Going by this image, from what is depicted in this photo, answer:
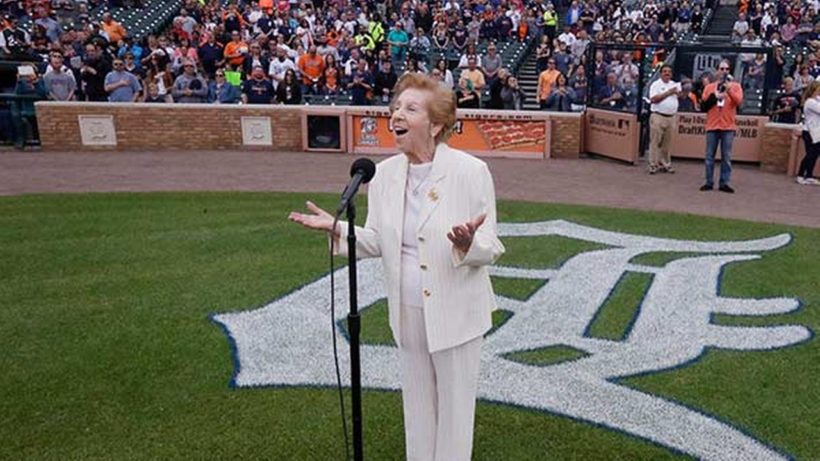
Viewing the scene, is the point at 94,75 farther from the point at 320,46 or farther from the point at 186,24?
the point at 186,24

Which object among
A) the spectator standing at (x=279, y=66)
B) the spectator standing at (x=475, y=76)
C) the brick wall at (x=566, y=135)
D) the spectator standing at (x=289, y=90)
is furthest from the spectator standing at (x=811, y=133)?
the spectator standing at (x=279, y=66)

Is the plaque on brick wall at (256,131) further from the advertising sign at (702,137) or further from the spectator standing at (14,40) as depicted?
the advertising sign at (702,137)

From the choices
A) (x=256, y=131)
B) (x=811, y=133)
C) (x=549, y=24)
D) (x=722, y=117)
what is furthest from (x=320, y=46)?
(x=811, y=133)

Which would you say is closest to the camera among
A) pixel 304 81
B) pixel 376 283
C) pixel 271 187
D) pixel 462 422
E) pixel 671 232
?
pixel 462 422

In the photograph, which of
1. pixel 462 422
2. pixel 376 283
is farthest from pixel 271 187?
pixel 462 422

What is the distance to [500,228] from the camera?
34.2ft

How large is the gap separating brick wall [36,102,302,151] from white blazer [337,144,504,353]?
13.3 meters

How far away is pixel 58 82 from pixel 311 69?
5682mm

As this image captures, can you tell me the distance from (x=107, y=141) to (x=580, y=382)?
1352 centimetres

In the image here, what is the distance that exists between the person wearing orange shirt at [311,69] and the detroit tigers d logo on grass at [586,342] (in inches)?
445

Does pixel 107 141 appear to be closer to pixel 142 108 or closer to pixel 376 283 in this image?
pixel 142 108

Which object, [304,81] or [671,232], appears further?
[304,81]

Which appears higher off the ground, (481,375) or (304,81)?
(304,81)

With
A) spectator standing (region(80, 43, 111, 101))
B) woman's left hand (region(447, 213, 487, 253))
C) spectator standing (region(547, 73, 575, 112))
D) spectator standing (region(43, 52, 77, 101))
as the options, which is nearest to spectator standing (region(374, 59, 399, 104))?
spectator standing (region(547, 73, 575, 112))
